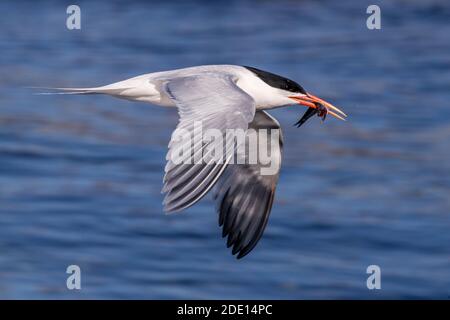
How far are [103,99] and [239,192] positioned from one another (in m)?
7.76

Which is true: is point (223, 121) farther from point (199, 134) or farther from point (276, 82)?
point (276, 82)

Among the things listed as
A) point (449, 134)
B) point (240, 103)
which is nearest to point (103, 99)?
point (449, 134)

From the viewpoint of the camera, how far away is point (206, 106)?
625 cm

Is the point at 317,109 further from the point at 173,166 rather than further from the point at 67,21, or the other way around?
the point at 67,21

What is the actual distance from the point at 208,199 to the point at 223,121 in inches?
239

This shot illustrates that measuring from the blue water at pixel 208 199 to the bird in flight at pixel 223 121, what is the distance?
9.04 ft

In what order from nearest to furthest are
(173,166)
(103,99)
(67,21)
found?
(173,166) < (103,99) < (67,21)

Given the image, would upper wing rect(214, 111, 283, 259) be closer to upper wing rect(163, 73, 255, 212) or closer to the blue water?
upper wing rect(163, 73, 255, 212)

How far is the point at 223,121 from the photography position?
6082 millimetres

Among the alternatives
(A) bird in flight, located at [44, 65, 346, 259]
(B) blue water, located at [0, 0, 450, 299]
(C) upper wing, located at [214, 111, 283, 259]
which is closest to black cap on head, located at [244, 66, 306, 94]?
(A) bird in flight, located at [44, 65, 346, 259]

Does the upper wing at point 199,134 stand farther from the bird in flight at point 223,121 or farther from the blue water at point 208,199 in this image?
the blue water at point 208,199

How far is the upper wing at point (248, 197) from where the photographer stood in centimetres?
766

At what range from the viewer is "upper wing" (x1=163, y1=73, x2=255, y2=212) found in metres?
5.69

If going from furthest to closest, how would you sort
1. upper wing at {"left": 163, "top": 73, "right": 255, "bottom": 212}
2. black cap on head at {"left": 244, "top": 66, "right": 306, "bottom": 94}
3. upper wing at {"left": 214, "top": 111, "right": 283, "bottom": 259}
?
upper wing at {"left": 214, "top": 111, "right": 283, "bottom": 259} → black cap on head at {"left": 244, "top": 66, "right": 306, "bottom": 94} → upper wing at {"left": 163, "top": 73, "right": 255, "bottom": 212}
